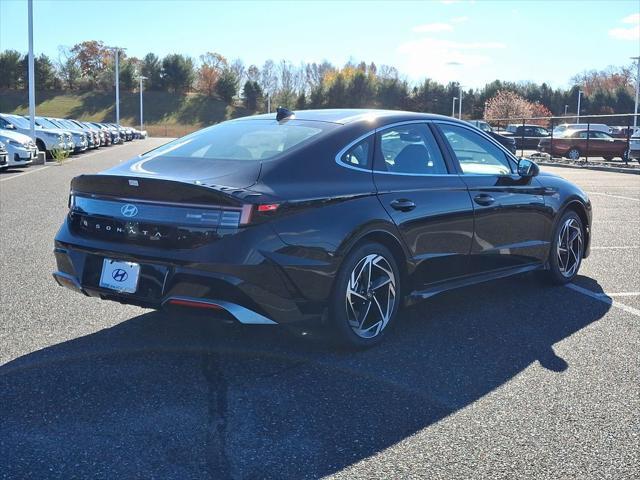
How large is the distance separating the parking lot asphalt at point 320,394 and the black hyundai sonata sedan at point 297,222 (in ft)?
1.16

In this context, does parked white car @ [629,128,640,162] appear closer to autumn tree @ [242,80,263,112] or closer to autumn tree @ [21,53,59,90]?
autumn tree @ [242,80,263,112]

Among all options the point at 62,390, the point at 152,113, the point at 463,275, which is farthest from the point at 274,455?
the point at 152,113

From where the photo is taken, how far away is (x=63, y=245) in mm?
4602

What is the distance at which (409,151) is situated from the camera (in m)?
5.18

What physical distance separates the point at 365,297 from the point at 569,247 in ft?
9.19

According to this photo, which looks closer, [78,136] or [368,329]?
[368,329]

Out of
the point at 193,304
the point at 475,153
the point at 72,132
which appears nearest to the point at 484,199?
the point at 475,153

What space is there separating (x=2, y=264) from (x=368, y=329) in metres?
4.07

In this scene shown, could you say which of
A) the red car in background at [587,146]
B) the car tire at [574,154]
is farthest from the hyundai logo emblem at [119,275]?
the car tire at [574,154]

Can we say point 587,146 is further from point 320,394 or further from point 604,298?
point 320,394

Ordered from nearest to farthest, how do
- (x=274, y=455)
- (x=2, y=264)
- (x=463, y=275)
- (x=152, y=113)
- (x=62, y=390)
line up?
(x=274, y=455) → (x=62, y=390) → (x=463, y=275) → (x=2, y=264) → (x=152, y=113)

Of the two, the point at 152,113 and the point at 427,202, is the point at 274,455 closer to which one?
the point at 427,202

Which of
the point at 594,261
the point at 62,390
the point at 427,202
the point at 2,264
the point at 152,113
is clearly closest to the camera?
the point at 62,390

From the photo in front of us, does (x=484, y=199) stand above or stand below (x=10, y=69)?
below
